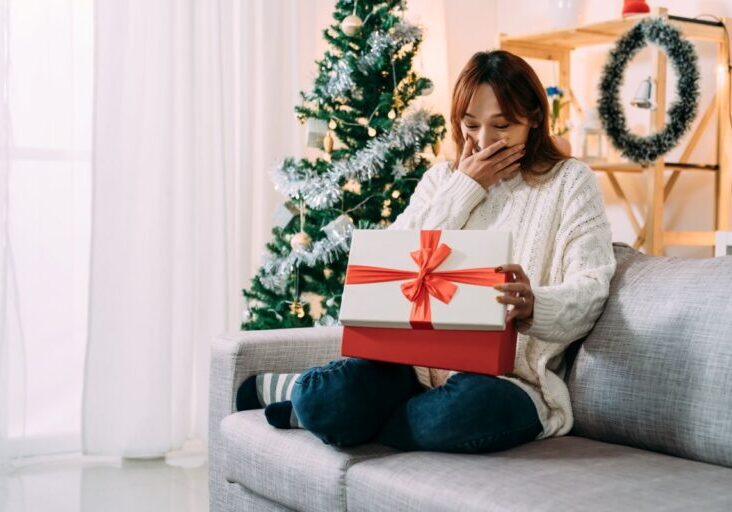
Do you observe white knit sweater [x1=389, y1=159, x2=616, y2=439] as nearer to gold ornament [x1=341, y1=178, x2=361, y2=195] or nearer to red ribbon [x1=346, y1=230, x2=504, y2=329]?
red ribbon [x1=346, y1=230, x2=504, y2=329]

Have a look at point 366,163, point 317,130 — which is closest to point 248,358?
point 366,163

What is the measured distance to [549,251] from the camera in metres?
1.92

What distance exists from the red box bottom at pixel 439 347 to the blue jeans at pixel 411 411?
0.12 ft

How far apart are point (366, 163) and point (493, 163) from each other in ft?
3.10

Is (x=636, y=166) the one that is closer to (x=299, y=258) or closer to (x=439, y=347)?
(x=299, y=258)

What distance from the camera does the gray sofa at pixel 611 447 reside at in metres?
1.43

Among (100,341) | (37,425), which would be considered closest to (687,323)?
(100,341)

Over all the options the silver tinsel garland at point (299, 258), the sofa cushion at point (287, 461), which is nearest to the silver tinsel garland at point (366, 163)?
the silver tinsel garland at point (299, 258)

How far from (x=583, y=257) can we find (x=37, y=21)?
206 centimetres

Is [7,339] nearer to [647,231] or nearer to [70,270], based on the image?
[70,270]

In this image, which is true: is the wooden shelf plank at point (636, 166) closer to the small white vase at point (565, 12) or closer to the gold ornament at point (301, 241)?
the small white vase at point (565, 12)

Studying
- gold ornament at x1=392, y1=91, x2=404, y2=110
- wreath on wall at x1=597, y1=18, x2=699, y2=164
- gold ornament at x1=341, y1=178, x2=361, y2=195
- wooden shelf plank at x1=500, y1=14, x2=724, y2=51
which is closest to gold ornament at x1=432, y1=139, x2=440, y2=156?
gold ornament at x1=392, y1=91, x2=404, y2=110

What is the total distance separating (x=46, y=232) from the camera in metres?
3.23

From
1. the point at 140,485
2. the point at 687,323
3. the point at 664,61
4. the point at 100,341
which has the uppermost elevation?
the point at 664,61
